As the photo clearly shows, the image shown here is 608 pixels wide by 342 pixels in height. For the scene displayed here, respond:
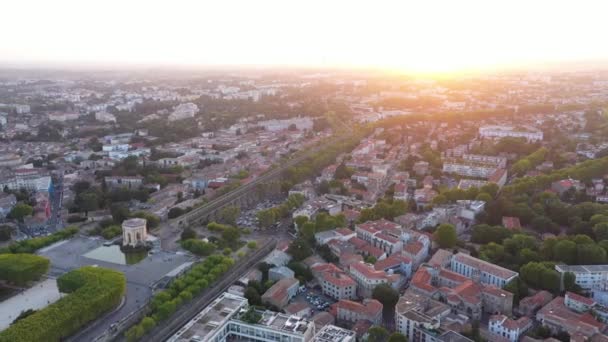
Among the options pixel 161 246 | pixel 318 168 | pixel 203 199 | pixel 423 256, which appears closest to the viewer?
pixel 423 256

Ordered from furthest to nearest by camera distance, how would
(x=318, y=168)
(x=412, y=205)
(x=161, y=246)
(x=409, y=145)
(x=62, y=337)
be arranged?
1. (x=409, y=145)
2. (x=318, y=168)
3. (x=412, y=205)
4. (x=161, y=246)
5. (x=62, y=337)

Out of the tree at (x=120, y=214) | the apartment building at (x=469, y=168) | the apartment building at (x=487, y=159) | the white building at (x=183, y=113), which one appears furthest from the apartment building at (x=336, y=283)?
the white building at (x=183, y=113)

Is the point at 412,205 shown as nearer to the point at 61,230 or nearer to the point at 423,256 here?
the point at 423,256

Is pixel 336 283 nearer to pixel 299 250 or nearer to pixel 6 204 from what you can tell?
pixel 299 250

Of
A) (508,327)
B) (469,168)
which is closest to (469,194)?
(469,168)

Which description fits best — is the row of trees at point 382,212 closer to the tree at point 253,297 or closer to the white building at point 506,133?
the tree at point 253,297

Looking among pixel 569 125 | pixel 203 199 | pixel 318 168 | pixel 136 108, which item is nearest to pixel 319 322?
pixel 203 199

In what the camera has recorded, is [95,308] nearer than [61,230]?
Yes
